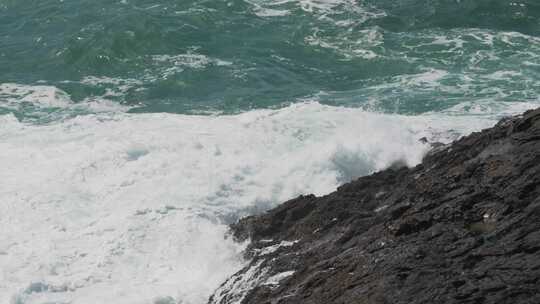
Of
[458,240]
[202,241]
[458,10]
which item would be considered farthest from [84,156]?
[458,10]

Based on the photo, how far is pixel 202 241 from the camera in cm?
1797

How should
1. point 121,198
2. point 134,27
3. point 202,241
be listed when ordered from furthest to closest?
point 134,27 < point 121,198 < point 202,241

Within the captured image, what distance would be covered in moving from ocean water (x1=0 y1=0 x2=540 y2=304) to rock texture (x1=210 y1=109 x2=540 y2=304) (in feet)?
8.00

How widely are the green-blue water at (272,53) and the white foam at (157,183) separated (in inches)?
102

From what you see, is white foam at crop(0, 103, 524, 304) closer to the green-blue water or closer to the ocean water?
the ocean water

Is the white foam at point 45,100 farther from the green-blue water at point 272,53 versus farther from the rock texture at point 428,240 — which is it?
the rock texture at point 428,240

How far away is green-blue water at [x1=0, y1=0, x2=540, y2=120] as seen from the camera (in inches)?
1121

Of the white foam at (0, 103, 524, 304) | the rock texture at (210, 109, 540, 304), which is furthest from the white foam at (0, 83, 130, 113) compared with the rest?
the rock texture at (210, 109, 540, 304)

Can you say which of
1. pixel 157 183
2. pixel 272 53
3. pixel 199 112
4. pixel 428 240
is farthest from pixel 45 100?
pixel 428 240

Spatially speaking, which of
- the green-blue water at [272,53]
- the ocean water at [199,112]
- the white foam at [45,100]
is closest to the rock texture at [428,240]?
the ocean water at [199,112]

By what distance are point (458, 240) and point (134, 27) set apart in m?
26.9

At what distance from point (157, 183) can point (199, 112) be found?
6.65 m

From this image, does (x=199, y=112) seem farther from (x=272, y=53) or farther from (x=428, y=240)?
(x=428, y=240)

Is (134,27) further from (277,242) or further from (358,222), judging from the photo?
(358,222)
